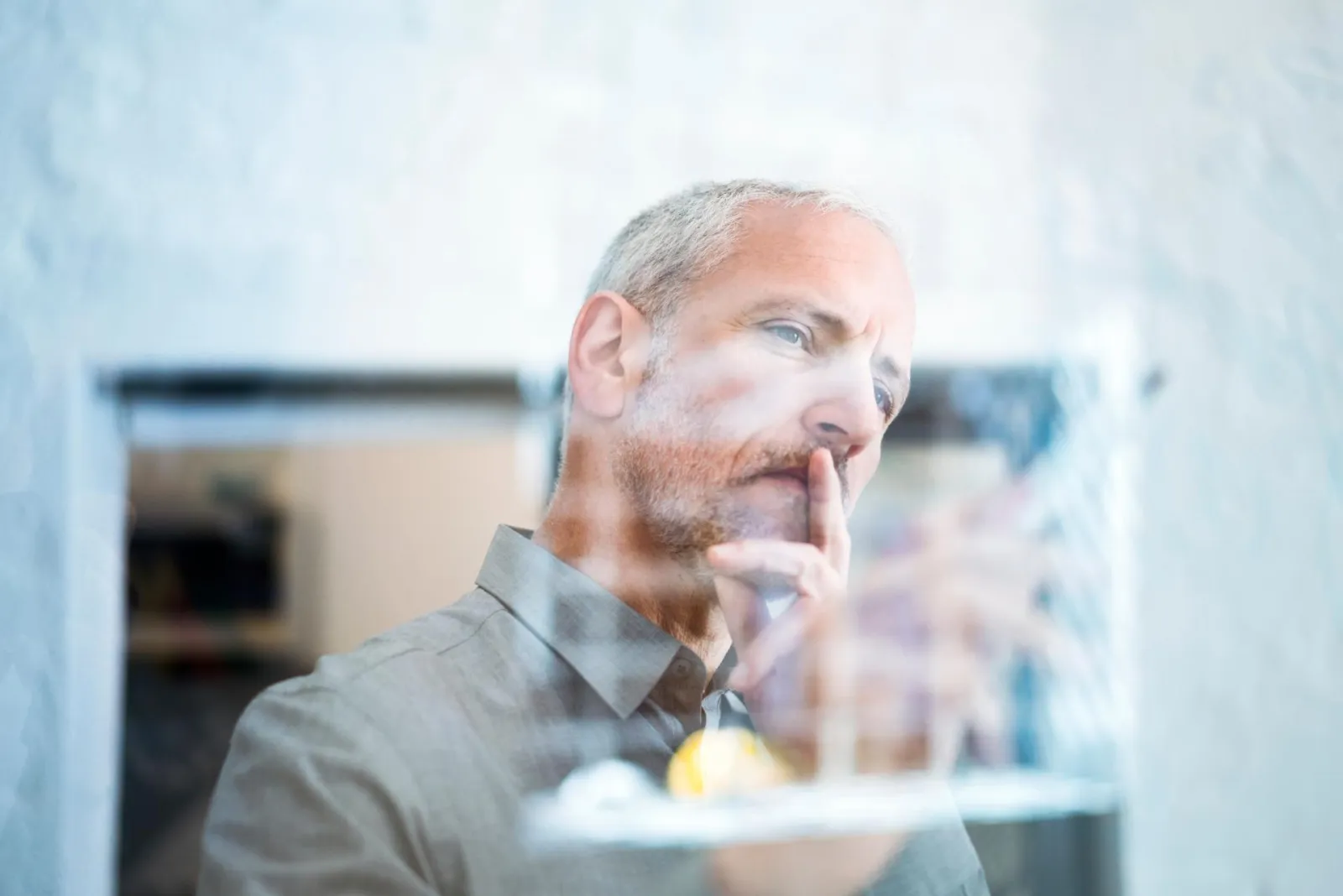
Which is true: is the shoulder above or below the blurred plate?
above

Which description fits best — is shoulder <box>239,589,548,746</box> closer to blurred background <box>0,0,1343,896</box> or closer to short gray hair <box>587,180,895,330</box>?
blurred background <box>0,0,1343,896</box>

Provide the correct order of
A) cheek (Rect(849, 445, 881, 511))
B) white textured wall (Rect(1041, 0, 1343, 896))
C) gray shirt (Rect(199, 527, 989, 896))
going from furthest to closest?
white textured wall (Rect(1041, 0, 1343, 896))
cheek (Rect(849, 445, 881, 511))
gray shirt (Rect(199, 527, 989, 896))

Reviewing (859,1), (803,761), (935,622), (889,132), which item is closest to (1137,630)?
(935,622)

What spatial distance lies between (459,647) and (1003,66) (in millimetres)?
644

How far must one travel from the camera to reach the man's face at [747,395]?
24.5 inches

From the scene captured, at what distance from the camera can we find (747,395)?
63cm

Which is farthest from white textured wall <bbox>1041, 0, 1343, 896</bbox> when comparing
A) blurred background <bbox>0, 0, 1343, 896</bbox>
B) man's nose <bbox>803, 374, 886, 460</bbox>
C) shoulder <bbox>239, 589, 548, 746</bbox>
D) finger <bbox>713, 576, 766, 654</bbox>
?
shoulder <bbox>239, 589, 548, 746</bbox>

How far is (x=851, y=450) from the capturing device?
66 cm

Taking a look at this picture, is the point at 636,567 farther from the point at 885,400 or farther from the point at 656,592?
the point at 885,400

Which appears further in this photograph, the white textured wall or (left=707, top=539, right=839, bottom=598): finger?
the white textured wall

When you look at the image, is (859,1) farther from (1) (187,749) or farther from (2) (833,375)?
(1) (187,749)

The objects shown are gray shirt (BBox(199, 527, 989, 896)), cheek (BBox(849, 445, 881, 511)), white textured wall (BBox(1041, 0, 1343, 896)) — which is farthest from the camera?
white textured wall (BBox(1041, 0, 1343, 896))

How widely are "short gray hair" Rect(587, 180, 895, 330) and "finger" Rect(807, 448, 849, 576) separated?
14 centimetres

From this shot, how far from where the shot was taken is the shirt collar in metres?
0.61
